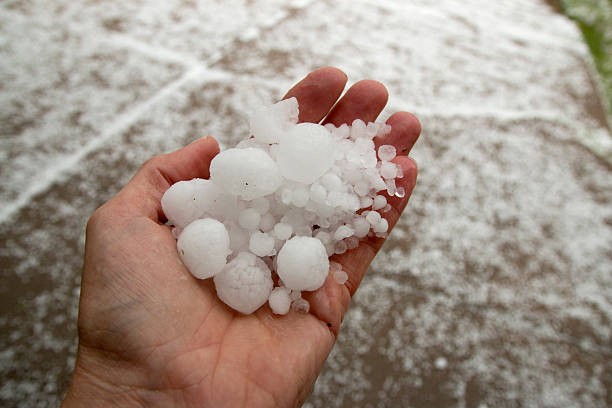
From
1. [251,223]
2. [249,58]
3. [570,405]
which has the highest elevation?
[251,223]

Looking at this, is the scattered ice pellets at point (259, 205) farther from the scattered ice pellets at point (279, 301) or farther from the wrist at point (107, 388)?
the wrist at point (107, 388)

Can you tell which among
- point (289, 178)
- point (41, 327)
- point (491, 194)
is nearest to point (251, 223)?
point (289, 178)

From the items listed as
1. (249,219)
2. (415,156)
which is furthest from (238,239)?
(415,156)

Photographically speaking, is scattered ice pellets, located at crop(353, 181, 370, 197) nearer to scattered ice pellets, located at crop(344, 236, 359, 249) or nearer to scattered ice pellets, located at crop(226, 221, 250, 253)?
scattered ice pellets, located at crop(344, 236, 359, 249)

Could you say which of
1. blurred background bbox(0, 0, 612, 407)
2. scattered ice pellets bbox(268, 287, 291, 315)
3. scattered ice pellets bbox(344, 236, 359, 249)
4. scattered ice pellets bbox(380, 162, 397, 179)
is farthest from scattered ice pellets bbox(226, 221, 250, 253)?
blurred background bbox(0, 0, 612, 407)

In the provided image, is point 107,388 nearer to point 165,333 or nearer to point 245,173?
point 165,333

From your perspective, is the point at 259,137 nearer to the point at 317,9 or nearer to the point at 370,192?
the point at 370,192

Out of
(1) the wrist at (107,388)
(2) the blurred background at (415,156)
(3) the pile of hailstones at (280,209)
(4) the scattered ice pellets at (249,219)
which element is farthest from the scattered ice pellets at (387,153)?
(1) the wrist at (107,388)
